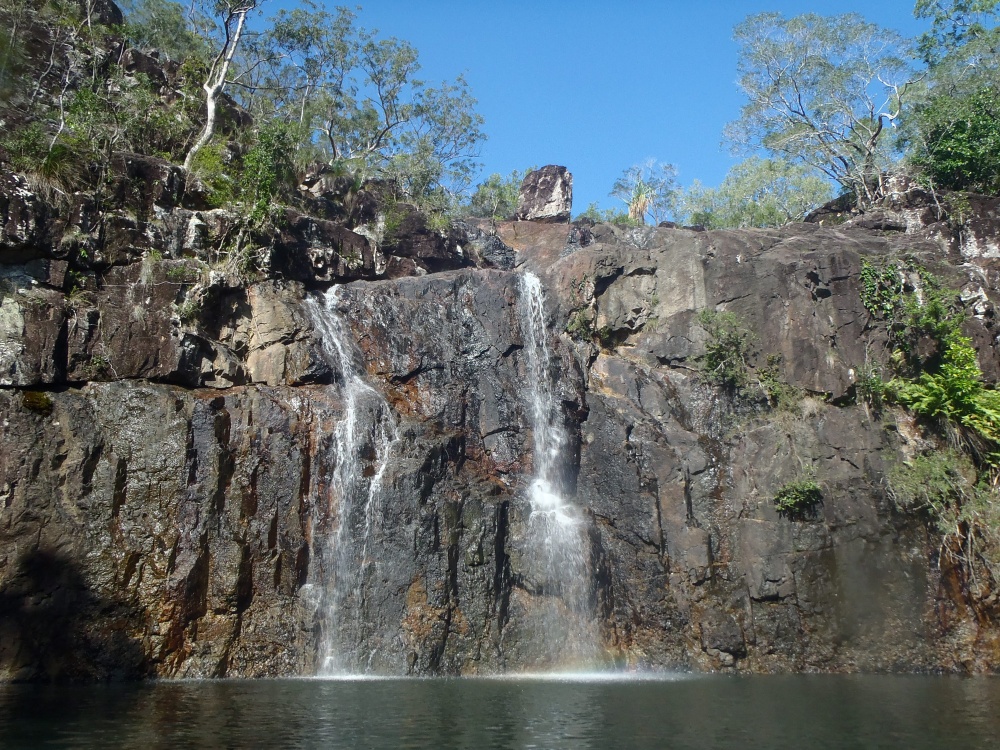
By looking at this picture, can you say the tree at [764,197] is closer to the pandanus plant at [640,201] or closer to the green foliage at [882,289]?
the pandanus plant at [640,201]

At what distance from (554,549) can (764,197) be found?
23164 millimetres

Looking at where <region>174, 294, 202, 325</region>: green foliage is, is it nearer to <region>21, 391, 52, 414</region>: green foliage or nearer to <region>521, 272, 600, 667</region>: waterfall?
<region>21, 391, 52, 414</region>: green foliage

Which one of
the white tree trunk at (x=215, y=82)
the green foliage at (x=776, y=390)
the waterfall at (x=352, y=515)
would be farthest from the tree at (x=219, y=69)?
the green foliage at (x=776, y=390)

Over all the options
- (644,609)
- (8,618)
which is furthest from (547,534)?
(8,618)

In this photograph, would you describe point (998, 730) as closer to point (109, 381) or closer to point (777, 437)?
point (777, 437)

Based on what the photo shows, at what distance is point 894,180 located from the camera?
2620 cm

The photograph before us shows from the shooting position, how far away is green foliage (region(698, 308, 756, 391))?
843 inches

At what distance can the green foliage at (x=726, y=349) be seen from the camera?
21.4 m

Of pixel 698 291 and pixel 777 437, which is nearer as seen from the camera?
pixel 777 437

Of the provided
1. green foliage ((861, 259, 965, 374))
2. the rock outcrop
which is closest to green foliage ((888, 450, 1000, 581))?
the rock outcrop

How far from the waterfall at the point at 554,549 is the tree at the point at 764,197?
55.2 ft

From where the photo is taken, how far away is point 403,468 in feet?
58.5

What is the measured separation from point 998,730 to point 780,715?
259cm

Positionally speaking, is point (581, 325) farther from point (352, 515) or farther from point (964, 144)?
point (964, 144)
